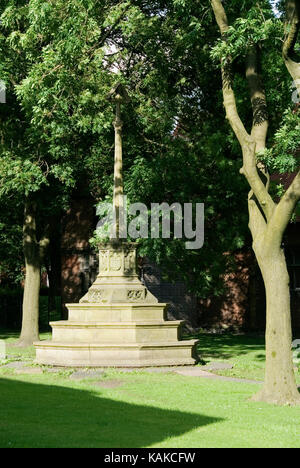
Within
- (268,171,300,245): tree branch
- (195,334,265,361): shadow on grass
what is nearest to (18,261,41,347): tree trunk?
(195,334,265,361): shadow on grass

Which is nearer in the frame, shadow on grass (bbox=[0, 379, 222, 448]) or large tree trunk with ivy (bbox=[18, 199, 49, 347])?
shadow on grass (bbox=[0, 379, 222, 448])

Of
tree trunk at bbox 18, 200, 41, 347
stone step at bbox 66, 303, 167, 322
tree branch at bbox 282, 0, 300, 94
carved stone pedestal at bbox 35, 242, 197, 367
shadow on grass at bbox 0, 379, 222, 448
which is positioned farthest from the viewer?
tree trunk at bbox 18, 200, 41, 347

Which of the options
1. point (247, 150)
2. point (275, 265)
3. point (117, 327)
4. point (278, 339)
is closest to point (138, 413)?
point (278, 339)

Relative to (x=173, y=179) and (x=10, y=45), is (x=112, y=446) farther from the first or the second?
(x=10, y=45)

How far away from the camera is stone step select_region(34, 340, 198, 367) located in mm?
16156

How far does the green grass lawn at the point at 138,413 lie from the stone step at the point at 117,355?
678 mm

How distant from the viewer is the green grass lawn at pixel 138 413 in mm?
8406

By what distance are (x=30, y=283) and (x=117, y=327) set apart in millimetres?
8525

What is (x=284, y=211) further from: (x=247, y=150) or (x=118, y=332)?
(x=118, y=332)

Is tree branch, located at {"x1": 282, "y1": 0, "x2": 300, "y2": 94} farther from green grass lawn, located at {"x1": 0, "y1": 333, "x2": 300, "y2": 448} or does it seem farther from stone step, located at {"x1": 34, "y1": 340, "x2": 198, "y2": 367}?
stone step, located at {"x1": 34, "y1": 340, "x2": 198, "y2": 367}

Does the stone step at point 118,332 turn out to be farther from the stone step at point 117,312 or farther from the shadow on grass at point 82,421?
the shadow on grass at point 82,421

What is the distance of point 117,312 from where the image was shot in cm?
1725

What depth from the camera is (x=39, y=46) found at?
21.6 m

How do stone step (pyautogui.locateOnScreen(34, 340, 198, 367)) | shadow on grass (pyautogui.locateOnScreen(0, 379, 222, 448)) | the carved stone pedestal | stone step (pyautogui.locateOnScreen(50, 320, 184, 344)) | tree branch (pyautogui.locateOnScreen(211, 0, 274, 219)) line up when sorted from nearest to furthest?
shadow on grass (pyautogui.locateOnScreen(0, 379, 222, 448)) < tree branch (pyautogui.locateOnScreen(211, 0, 274, 219)) < stone step (pyautogui.locateOnScreen(34, 340, 198, 367)) < the carved stone pedestal < stone step (pyautogui.locateOnScreen(50, 320, 184, 344))
